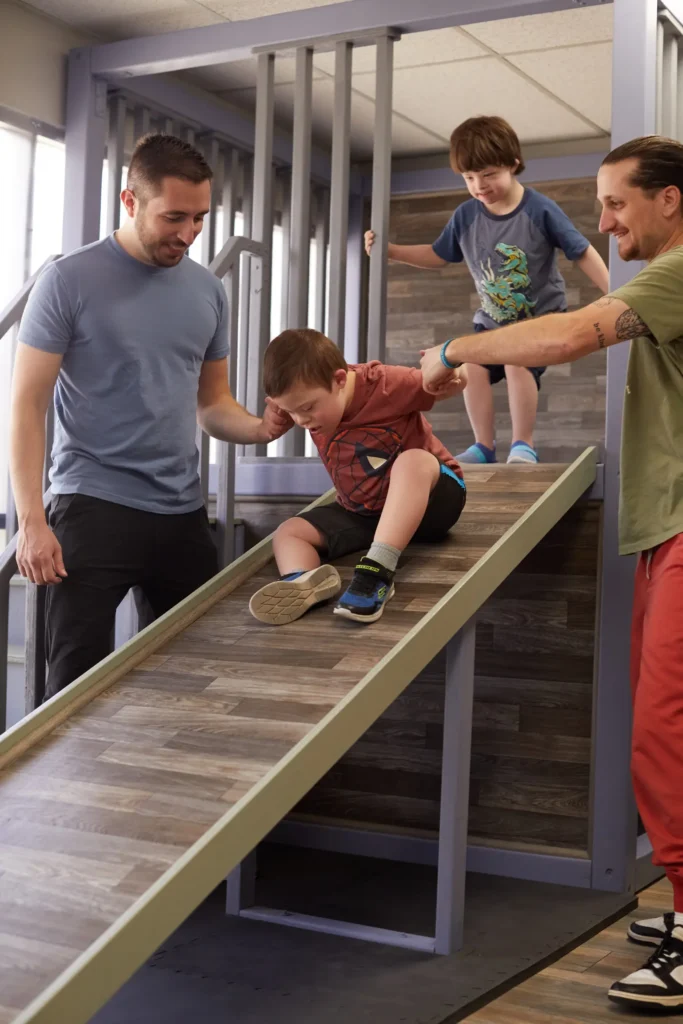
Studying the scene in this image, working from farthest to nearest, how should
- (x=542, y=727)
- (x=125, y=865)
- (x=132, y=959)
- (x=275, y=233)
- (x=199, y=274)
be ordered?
(x=275, y=233)
(x=542, y=727)
(x=199, y=274)
(x=125, y=865)
(x=132, y=959)

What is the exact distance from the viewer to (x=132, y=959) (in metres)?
1.52

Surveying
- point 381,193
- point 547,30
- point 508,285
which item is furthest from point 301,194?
point 547,30

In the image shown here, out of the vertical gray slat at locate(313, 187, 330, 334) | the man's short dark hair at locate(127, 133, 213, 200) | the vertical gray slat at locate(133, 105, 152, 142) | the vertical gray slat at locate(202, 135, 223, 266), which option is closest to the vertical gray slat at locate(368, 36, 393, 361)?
the man's short dark hair at locate(127, 133, 213, 200)

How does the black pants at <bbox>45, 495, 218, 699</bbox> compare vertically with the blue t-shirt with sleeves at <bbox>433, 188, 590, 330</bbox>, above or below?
below

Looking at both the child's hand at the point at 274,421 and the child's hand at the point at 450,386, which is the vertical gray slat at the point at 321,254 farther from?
the child's hand at the point at 450,386

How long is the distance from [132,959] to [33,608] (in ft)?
4.06

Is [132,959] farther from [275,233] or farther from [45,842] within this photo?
[275,233]

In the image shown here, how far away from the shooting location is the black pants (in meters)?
2.25

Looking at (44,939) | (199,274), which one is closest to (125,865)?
(44,939)

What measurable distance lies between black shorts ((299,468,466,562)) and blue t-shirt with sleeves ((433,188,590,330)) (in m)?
0.99

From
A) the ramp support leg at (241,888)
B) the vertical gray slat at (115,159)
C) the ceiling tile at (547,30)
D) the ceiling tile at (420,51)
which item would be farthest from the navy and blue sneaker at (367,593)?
the ceiling tile at (420,51)

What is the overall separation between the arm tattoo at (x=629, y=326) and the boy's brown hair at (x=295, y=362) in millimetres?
605

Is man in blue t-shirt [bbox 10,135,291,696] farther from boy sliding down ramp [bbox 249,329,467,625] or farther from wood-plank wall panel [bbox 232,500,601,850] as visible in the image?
wood-plank wall panel [bbox 232,500,601,850]

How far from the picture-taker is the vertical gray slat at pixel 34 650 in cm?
258
